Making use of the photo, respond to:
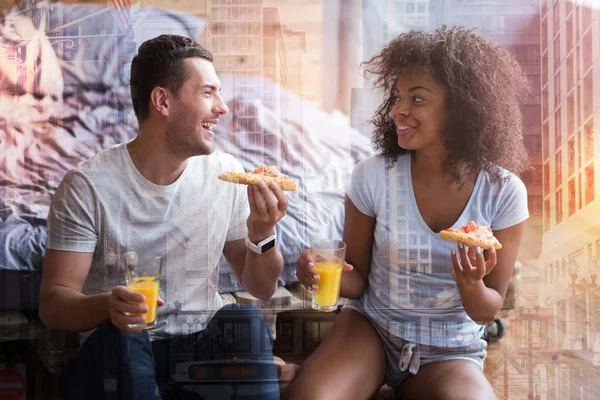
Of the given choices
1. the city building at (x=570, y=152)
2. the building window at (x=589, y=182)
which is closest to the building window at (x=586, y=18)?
the city building at (x=570, y=152)

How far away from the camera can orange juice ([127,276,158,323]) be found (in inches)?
98.1

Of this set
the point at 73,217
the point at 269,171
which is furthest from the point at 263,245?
the point at 73,217

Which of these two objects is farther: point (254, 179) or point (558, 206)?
point (558, 206)

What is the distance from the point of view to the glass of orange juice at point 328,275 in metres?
2.53

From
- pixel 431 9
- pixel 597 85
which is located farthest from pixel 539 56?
pixel 431 9

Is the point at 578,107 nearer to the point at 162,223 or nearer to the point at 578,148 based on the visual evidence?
the point at 578,148

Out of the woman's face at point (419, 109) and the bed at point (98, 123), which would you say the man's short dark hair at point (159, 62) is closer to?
the bed at point (98, 123)

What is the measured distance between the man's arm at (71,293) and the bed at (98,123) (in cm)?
9

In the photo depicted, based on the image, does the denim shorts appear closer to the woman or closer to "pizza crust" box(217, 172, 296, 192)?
the woman

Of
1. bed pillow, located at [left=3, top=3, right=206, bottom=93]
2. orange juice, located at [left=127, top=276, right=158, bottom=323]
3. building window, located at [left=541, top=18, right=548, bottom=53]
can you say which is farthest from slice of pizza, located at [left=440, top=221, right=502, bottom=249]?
bed pillow, located at [left=3, top=3, right=206, bottom=93]

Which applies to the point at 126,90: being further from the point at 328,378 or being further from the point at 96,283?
the point at 328,378

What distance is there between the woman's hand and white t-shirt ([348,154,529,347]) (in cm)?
20

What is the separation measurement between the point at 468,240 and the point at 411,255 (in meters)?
0.26

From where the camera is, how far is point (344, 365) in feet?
8.32
